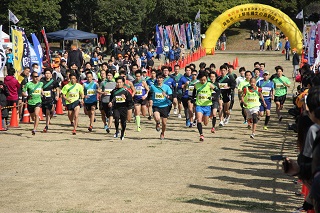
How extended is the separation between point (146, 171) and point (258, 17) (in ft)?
138

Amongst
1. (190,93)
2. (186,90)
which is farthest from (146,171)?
(186,90)

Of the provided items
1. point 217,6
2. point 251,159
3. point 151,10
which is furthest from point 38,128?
point 217,6

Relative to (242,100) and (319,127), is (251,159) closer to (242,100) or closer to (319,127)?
(242,100)

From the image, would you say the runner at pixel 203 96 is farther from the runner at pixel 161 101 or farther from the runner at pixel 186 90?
the runner at pixel 186 90

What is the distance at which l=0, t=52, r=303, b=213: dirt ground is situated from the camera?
11.5 m

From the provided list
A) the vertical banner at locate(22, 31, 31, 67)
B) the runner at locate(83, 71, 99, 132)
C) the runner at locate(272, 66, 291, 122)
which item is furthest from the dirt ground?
the vertical banner at locate(22, 31, 31, 67)

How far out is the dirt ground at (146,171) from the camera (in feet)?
37.7

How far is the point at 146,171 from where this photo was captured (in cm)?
A: 1470

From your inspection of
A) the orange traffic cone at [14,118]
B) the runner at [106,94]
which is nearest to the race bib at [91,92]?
the runner at [106,94]

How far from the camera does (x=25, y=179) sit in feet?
45.9

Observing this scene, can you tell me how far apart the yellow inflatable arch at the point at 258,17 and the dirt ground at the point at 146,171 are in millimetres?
32453

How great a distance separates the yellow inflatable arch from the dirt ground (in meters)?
32.5

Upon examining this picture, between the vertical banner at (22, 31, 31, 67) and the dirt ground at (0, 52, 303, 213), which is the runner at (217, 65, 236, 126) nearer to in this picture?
the dirt ground at (0, 52, 303, 213)

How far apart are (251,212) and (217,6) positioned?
210ft
